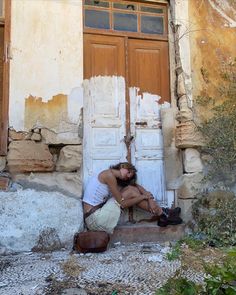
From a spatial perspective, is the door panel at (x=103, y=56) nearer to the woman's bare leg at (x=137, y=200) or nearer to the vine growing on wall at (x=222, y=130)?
the vine growing on wall at (x=222, y=130)

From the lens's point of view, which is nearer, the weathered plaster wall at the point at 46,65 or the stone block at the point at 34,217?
the stone block at the point at 34,217

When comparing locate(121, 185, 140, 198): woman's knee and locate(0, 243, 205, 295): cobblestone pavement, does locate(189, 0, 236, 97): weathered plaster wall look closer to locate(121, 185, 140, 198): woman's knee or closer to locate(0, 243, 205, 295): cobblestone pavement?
locate(121, 185, 140, 198): woman's knee

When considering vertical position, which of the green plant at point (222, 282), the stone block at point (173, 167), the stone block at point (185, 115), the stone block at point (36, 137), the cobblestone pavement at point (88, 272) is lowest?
the cobblestone pavement at point (88, 272)

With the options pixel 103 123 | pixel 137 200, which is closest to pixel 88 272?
pixel 137 200

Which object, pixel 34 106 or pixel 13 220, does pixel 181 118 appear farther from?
pixel 13 220

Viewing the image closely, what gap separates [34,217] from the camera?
4613 mm

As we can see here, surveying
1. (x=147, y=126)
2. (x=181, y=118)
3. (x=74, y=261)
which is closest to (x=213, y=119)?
(x=181, y=118)

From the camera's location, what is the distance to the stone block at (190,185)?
519 centimetres

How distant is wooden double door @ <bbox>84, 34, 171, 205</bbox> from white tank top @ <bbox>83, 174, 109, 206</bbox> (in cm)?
29

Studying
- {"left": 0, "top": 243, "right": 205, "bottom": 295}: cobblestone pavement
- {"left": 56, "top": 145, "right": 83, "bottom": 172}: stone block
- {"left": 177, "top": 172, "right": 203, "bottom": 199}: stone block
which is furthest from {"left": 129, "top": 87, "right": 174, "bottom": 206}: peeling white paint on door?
{"left": 0, "top": 243, "right": 205, "bottom": 295}: cobblestone pavement

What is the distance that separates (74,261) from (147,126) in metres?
2.27

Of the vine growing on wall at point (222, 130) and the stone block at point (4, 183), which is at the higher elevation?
the vine growing on wall at point (222, 130)

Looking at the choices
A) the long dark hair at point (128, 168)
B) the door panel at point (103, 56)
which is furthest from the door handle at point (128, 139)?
the door panel at point (103, 56)

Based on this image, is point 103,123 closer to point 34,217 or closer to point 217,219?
point 34,217
